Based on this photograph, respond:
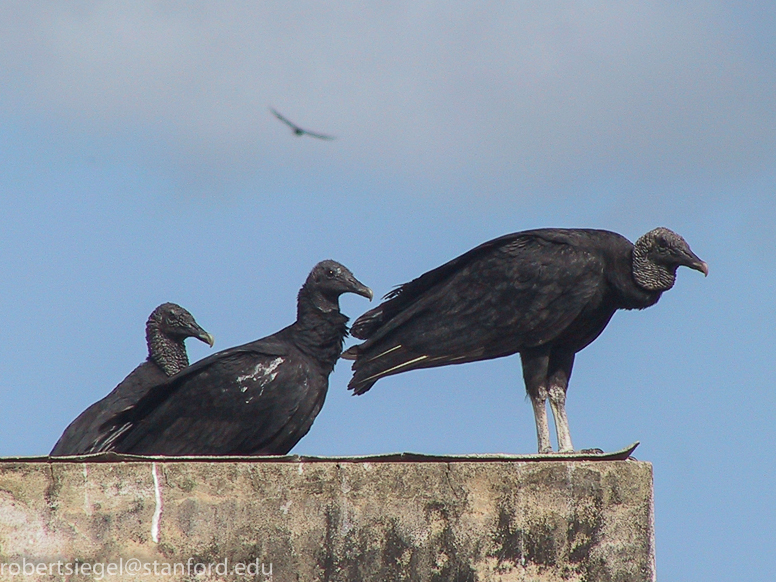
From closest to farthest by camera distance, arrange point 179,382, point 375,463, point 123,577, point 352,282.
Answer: point 123,577 → point 375,463 → point 179,382 → point 352,282

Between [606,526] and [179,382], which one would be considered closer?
[606,526]

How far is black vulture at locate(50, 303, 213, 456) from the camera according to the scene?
7492 millimetres

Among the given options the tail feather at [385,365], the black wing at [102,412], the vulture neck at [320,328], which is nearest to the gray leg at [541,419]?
the tail feather at [385,365]

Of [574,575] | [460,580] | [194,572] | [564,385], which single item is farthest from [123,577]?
[564,385]

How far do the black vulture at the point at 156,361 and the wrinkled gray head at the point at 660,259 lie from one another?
2586 mm

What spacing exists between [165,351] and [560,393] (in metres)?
2.44

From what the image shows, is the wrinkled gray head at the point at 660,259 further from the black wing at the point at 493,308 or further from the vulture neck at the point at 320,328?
the vulture neck at the point at 320,328

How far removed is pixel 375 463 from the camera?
5160 millimetres

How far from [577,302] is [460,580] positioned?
87.3 inches

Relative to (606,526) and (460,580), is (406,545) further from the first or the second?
(606,526)

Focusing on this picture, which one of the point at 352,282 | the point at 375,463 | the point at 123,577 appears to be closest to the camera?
the point at 123,577

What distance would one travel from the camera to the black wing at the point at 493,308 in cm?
695

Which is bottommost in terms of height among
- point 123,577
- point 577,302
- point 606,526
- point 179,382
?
point 123,577

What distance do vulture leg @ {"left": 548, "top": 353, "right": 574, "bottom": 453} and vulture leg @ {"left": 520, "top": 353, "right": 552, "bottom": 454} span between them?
5 centimetres
